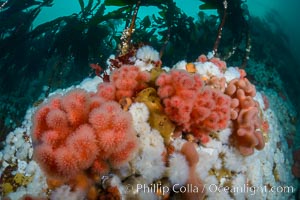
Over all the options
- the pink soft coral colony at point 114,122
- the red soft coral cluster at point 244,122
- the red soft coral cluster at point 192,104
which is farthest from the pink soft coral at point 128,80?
the red soft coral cluster at point 244,122

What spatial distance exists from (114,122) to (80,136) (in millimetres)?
335

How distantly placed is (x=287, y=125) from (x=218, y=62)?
178 inches

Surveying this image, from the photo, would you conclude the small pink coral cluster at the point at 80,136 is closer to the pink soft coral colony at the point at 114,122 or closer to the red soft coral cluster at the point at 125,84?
the pink soft coral colony at the point at 114,122

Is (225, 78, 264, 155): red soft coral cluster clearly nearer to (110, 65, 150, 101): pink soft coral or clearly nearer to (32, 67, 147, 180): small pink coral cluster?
(110, 65, 150, 101): pink soft coral

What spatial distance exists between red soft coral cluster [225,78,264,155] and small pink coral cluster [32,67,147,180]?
141cm

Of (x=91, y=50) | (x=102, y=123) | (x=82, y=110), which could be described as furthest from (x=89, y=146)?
(x=91, y=50)

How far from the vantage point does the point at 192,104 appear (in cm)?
279

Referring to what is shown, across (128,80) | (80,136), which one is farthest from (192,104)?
(80,136)

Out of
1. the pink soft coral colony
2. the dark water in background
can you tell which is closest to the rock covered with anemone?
the pink soft coral colony

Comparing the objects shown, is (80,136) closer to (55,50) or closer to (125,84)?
(125,84)

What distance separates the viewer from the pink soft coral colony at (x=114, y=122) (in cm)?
239

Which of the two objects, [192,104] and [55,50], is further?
[55,50]

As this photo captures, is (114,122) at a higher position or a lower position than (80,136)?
higher

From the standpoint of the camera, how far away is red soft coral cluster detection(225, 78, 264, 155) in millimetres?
3186
